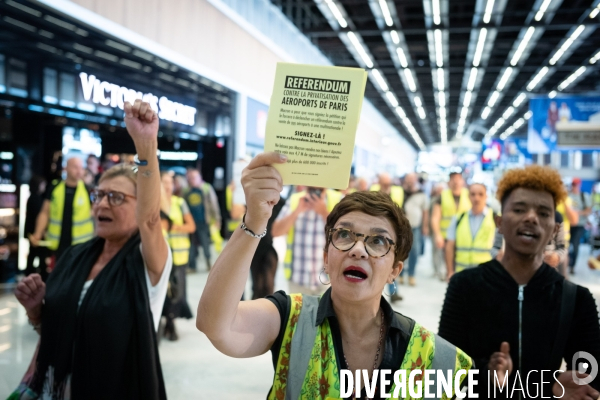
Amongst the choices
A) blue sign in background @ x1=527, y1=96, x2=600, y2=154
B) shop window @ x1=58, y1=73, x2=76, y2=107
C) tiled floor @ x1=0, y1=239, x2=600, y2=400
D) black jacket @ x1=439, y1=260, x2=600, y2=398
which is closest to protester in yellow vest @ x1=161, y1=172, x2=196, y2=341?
tiled floor @ x1=0, y1=239, x2=600, y2=400

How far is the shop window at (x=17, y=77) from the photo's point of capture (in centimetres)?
630

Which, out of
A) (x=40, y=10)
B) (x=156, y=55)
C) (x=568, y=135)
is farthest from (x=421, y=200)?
(x=40, y=10)

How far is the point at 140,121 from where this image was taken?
79.8 inches

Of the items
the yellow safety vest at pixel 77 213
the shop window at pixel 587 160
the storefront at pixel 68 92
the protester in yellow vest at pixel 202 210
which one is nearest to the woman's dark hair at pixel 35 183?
the storefront at pixel 68 92

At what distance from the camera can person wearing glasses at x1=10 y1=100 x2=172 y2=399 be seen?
208 cm

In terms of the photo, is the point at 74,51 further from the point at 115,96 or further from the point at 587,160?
the point at 587,160

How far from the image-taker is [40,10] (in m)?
5.87

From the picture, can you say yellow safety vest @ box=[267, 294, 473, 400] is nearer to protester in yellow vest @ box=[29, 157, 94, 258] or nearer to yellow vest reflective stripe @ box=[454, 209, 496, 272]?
yellow vest reflective stripe @ box=[454, 209, 496, 272]

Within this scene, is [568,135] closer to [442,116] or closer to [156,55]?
[156,55]

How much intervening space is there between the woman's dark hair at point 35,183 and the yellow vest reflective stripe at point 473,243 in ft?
17.4

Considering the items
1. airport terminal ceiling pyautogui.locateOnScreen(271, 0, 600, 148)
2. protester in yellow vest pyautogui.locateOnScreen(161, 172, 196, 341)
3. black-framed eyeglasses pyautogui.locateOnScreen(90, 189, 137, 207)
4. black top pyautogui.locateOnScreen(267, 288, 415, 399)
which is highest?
airport terminal ceiling pyautogui.locateOnScreen(271, 0, 600, 148)

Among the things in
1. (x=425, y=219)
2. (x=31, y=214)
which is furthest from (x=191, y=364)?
(x=425, y=219)

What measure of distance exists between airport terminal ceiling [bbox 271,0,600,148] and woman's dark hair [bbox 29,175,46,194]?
20.9 ft

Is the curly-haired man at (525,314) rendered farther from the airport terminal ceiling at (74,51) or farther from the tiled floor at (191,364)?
the airport terminal ceiling at (74,51)
